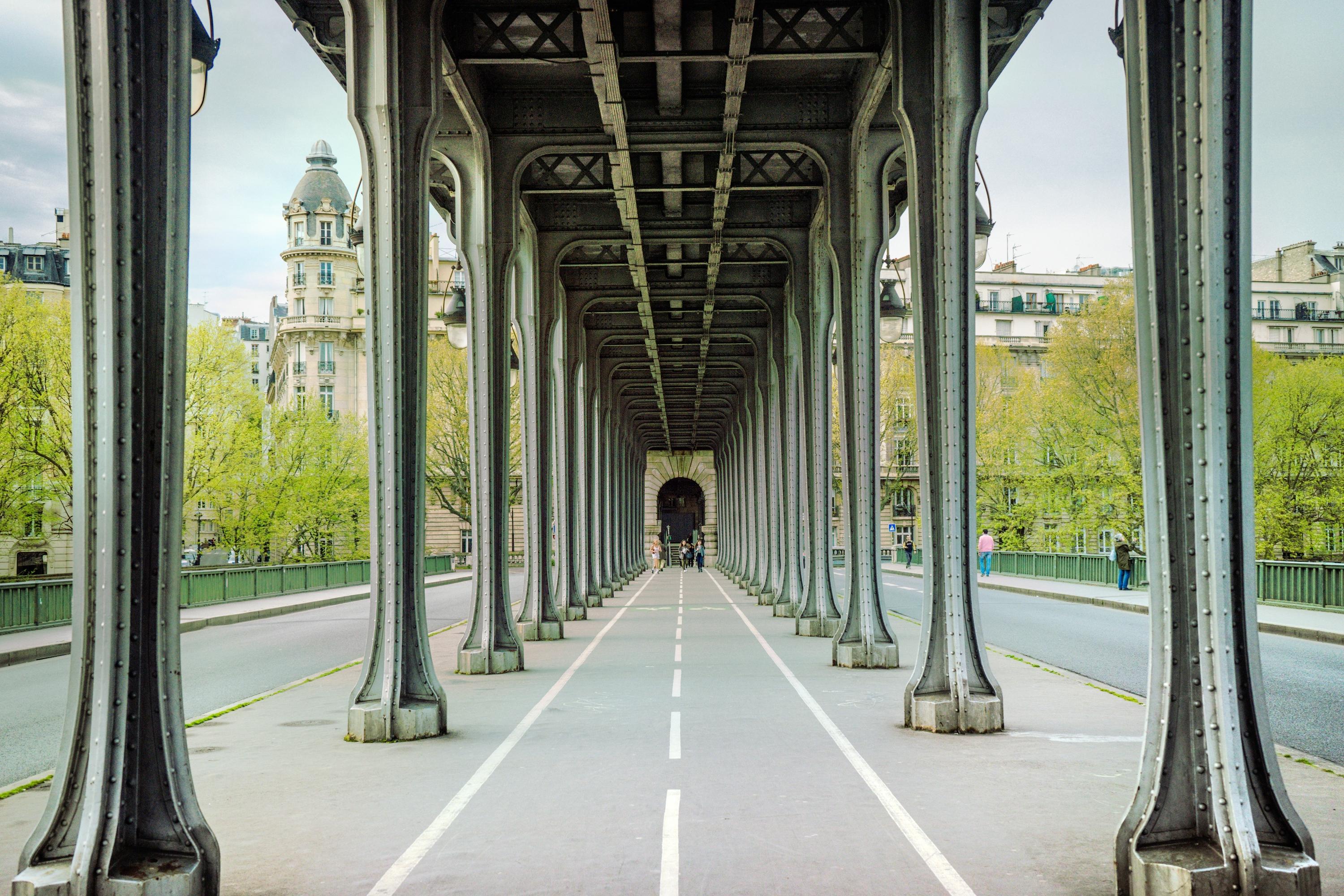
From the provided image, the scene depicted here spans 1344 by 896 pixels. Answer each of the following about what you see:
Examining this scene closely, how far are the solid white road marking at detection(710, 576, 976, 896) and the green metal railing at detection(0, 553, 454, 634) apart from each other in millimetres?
8980

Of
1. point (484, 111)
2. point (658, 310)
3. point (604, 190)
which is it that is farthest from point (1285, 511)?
point (484, 111)

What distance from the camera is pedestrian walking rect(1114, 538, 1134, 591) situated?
109 ft

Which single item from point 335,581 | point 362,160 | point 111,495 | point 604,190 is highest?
point 604,190

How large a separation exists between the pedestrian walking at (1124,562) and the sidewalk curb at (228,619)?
1841 cm

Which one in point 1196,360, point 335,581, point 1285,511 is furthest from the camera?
point 335,581

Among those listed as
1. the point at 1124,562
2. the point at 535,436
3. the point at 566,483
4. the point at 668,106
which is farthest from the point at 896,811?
the point at 1124,562

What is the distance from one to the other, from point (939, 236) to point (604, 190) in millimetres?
11016

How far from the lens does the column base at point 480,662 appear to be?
16.4 meters

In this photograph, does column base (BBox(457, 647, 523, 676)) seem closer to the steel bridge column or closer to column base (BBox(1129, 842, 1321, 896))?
the steel bridge column

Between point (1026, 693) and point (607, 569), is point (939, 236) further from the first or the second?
point (607, 569)

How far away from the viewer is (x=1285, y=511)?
3928 centimetres

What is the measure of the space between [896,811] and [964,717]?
11.0 feet

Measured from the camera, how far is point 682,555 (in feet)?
237

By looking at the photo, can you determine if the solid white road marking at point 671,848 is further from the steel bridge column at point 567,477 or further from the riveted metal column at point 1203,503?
the steel bridge column at point 567,477
